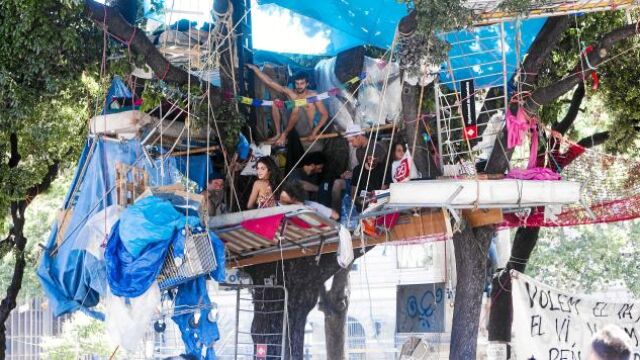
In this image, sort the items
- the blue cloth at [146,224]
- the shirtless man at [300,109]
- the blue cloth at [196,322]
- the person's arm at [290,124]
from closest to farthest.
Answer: the blue cloth at [146,224]
the blue cloth at [196,322]
the shirtless man at [300,109]
the person's arm at [290,124]

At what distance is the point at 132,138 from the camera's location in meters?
12.1

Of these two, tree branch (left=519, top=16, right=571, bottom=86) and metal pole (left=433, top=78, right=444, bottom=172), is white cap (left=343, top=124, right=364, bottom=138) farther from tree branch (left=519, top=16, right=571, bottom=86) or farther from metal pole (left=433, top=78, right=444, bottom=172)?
tree branch (left=519, top=16, right=571, bottom=86)

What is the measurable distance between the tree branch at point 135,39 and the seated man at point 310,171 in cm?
196

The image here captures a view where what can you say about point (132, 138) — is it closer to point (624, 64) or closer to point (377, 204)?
point (377, 204)

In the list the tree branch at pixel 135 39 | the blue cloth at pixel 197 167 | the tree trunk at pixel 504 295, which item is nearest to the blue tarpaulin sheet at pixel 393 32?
the tree branch at pixel 135 39

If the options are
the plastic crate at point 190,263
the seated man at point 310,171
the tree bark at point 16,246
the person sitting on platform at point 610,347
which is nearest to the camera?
the person sitting on platform at point 610,347

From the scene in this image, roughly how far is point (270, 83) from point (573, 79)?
12.6 feet

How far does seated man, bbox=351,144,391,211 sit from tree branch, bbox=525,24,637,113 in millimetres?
1986

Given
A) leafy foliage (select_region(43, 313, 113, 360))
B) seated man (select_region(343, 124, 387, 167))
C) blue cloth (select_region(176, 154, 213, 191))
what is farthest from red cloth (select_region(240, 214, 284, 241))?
leafy foliage (select_region(43, 313, 113, 360))

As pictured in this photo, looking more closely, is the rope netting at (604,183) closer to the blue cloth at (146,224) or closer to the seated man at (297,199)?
the seated man at (297,199)

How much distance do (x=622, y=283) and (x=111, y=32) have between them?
13059 mm

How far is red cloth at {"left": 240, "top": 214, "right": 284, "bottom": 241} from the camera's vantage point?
11625 millimetres

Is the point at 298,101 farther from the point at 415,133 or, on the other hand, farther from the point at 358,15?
the point at 415,133

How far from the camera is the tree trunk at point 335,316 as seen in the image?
1788 cm
